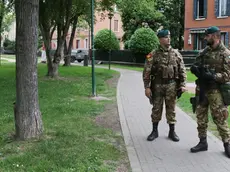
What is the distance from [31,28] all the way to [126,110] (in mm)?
4469

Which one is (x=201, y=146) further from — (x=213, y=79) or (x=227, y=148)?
(x=213, y=79)

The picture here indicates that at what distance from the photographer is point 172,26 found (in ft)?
125

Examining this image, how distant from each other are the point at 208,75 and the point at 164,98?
1.24 meters

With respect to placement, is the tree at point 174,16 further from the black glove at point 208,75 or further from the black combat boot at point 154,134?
the black glove at point 208,75

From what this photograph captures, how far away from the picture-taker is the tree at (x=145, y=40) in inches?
1075

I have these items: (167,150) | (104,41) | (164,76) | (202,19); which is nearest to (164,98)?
(164,76)

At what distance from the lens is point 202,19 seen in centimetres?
3123

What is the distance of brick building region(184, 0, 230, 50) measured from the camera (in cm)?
2941

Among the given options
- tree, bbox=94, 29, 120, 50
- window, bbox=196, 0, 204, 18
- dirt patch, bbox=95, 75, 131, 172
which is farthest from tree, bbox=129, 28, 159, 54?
dirt patch, bbox=95, 75, 131, 172

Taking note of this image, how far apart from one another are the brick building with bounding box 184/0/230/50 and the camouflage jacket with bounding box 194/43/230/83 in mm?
24155

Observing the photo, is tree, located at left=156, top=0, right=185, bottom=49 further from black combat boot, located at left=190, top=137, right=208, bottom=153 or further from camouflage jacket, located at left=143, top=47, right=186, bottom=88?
black combat boot, located at left=190, top=137, right=208, bottom=153

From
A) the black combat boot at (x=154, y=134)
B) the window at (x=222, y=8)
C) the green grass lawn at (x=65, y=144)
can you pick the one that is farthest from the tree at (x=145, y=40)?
the black combat boot at (x=154, y=134)

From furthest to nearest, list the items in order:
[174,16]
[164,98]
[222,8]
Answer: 1. [174,16]
2. [222,8]
3. [164,98]

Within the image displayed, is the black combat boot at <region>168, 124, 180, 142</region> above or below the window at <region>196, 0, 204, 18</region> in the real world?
below
